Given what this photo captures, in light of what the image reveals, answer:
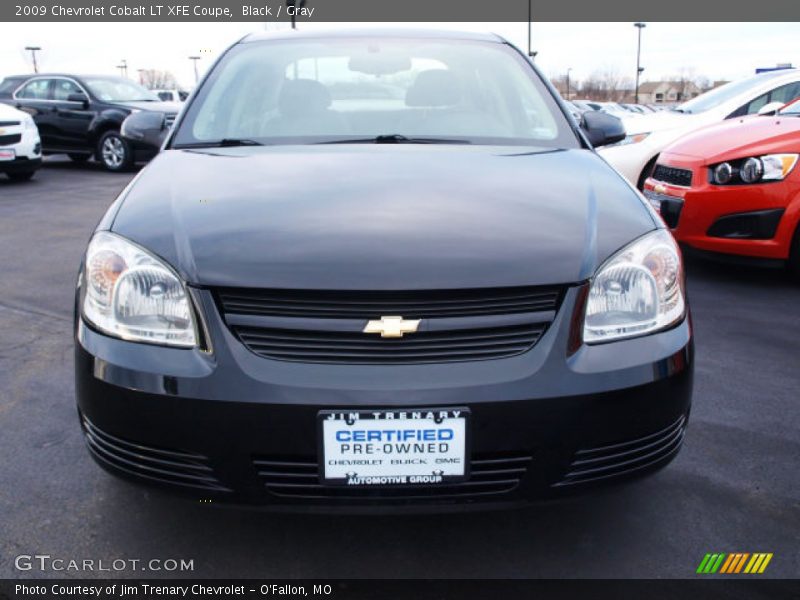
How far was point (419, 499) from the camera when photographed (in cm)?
175

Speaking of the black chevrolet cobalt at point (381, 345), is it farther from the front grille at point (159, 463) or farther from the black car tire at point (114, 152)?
the black car tire at point (114, 152)

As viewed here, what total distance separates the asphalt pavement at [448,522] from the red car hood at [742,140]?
2.00 m

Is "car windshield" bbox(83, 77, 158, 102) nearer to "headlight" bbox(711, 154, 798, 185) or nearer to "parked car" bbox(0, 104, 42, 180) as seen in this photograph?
"parked car" bbox(0, 104, 42, 180)

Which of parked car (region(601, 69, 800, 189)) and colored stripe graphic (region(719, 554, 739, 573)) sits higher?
parked car (region(601, 69, 800, 189))

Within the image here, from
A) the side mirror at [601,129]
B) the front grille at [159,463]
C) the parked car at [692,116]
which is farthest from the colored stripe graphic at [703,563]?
the parked car at [692,116]

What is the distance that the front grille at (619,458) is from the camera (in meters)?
1.79

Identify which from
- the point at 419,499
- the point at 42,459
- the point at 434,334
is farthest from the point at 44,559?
the point at 434,334

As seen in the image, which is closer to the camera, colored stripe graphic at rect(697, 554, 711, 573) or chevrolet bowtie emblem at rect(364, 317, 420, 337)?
chevrolet bowtie emblem at rect(364, 317, 420, 337)

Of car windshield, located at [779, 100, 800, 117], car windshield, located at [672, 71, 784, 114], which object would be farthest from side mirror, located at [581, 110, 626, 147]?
car windshield, located at [672, 71, 784, 114]

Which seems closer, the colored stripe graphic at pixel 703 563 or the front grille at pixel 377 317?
the front grille at pixel 377 317

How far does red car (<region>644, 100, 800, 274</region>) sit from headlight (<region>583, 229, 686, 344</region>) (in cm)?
299

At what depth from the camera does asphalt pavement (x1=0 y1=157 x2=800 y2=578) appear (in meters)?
2.02

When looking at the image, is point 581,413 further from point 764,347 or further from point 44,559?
point 764,347

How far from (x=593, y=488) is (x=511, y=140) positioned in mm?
1337
